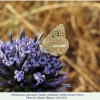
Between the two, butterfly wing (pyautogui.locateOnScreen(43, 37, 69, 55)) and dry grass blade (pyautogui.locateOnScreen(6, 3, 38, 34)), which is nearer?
butterfly wing (pyautogui.locateOnScreen(43, 37, 69, 55))

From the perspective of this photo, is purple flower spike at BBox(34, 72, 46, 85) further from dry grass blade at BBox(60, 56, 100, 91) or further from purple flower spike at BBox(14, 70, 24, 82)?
dry grass blade at BBox(60, 56, 100, 91)

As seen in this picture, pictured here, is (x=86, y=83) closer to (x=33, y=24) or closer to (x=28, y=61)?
(x=33, y=24)

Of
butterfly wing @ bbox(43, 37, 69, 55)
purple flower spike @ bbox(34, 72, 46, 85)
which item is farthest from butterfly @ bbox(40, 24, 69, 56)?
purple flower spike @ bbox(34, 72, 46, 85)

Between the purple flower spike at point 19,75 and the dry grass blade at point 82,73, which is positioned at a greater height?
the purple flower spike at point 19,75

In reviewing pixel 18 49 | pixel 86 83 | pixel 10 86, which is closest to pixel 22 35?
pixel 18 49

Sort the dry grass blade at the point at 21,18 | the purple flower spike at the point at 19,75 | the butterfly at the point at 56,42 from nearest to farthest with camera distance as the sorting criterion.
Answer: the purple flower spike at the point at 19,75, the butterfly at the point at 56,42, the dry grass blade at the point at 21,18

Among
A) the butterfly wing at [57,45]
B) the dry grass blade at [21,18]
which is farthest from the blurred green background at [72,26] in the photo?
the butterfly wing at [57,45]

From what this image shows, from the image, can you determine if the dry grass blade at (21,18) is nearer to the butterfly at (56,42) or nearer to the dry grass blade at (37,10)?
the dry grass blade at (37,10)
